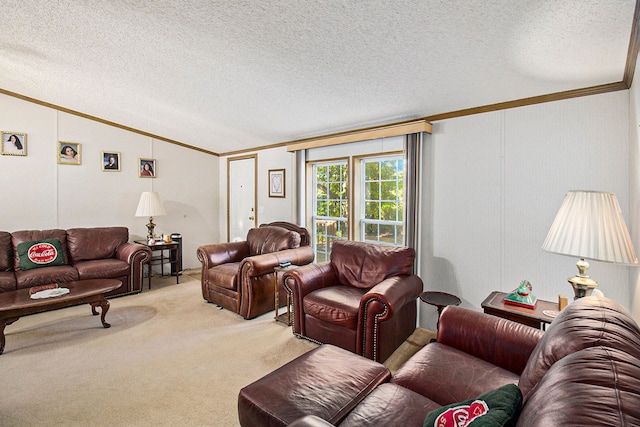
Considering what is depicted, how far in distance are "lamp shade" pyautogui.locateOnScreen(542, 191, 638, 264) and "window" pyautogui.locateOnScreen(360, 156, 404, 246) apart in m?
1.87

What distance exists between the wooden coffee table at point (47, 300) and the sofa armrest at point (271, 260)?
1.44m

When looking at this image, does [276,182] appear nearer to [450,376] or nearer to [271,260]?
[271,260]

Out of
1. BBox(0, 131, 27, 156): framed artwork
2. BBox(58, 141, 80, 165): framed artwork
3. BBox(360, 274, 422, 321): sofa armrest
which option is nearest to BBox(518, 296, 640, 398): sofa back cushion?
BBox(360, 274, 422, 321): sofa armrest

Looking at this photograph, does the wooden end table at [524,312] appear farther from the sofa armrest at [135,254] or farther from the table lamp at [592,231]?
the sofa armrest at [135,254]

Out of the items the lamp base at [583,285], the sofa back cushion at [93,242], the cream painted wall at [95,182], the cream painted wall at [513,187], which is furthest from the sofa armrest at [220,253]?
the lamp base at [583,285]

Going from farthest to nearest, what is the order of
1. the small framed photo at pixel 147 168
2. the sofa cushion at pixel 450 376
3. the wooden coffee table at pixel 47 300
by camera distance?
the small framed photo at pixel 147 168
the wooden coffee table at pixel 47 300
the sofa cushion at pixel 450 376

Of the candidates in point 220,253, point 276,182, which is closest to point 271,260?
point 220,253

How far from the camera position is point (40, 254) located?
4016 mm

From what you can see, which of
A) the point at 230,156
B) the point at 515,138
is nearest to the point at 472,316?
the point at 515,138

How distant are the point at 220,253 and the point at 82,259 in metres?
2.13

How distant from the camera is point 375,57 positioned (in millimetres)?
2266

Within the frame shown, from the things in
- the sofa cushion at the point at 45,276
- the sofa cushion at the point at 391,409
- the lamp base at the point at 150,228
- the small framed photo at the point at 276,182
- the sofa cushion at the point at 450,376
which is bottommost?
the sofa cushion at the point at 391,409

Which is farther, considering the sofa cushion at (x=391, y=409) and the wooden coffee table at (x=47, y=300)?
the wooden coffee table at (x=47, y=300)

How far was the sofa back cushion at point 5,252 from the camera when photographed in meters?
3.88
